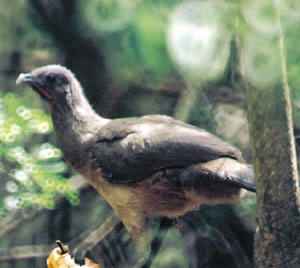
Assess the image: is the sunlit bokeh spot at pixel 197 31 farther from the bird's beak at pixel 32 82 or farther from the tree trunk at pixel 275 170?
the bird's beak at pixel 32 82

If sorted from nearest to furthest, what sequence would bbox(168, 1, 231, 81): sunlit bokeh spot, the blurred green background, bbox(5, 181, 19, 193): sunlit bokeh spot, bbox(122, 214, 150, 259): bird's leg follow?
bbox(168, 1, 231, 81): sunlit bokeh spot < the blurred green background < bbox(122, 214, 150, 259): bird's leg < bbox(5, 181, 19, 193): sunlit bokeh spot

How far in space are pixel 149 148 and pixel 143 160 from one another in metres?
0.08

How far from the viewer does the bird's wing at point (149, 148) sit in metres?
3.30

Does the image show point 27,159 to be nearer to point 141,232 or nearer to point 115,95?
point 141,232

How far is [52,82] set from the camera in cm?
389

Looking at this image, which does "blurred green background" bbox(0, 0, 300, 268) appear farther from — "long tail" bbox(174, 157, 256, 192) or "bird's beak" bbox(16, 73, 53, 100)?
"long tail" bbox(174, 157, 256, 192)

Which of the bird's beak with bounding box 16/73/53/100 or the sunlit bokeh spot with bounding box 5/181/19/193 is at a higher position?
the bird's beak with bounding box 16/73/53/100

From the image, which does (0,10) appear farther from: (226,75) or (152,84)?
(226,75)

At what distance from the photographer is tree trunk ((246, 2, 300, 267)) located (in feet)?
7.32

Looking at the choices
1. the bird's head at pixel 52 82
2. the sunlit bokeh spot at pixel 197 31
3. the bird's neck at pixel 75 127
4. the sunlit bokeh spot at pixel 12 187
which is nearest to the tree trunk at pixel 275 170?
the sunlit bokeh spot at pixel 197 31

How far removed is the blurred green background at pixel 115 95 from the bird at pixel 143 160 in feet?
0.59

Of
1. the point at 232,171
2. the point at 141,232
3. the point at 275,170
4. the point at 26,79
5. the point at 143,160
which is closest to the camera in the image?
the point at 275,170

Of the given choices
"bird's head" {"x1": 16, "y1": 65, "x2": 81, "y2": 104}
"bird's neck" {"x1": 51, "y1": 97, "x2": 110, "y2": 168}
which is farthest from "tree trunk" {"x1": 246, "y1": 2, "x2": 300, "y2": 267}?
"bird's head" {"x1": 16, "y1": 65, "x2": 81, "y2": 104}

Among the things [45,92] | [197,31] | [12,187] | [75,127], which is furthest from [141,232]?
[197,31]
